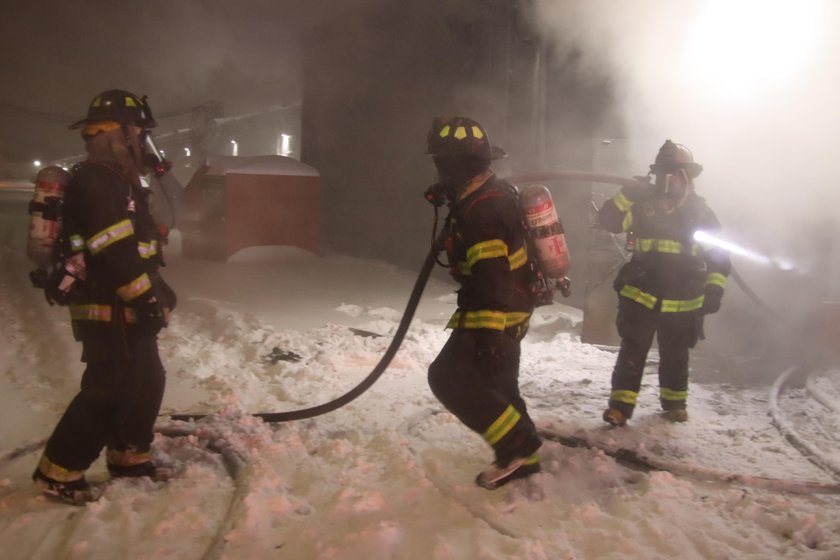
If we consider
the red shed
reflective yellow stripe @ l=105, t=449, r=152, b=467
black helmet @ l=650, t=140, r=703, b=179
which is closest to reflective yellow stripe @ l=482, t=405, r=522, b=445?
reflective yellow stripe @ l=105, t=449, r=152, b=467

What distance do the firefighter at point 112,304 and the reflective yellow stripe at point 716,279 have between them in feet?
10.9

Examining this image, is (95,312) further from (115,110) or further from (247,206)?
(247,206)

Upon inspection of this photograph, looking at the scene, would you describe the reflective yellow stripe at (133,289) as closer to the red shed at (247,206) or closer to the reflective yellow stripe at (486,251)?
the reflective yellow stripe at (486,251)

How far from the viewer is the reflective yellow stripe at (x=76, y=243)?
271 centimetres

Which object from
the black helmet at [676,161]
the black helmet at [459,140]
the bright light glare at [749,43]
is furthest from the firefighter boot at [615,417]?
the bright light glare at [749,43]

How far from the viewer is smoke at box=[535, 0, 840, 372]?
569 centimetres

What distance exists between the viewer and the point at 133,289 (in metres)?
2.67

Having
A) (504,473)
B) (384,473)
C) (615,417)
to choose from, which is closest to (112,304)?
(384,473)

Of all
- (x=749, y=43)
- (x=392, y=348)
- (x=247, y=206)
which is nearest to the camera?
(x=392, y=348)

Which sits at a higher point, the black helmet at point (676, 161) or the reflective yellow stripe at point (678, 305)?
the black helmet at point (676, 161)

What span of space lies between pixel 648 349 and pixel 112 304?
3102 millimetres

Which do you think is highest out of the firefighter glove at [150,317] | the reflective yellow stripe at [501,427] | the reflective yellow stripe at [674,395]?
the firefighter glove at [150,317]

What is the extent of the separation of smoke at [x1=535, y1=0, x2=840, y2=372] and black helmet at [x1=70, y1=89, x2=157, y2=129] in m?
5.04

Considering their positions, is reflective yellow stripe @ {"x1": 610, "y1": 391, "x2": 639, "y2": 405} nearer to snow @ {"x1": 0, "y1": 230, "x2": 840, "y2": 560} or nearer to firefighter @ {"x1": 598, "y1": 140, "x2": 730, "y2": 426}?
firefighter @ {"x1": 598, "y1": 140, "x2": 730, "y2": 426}
